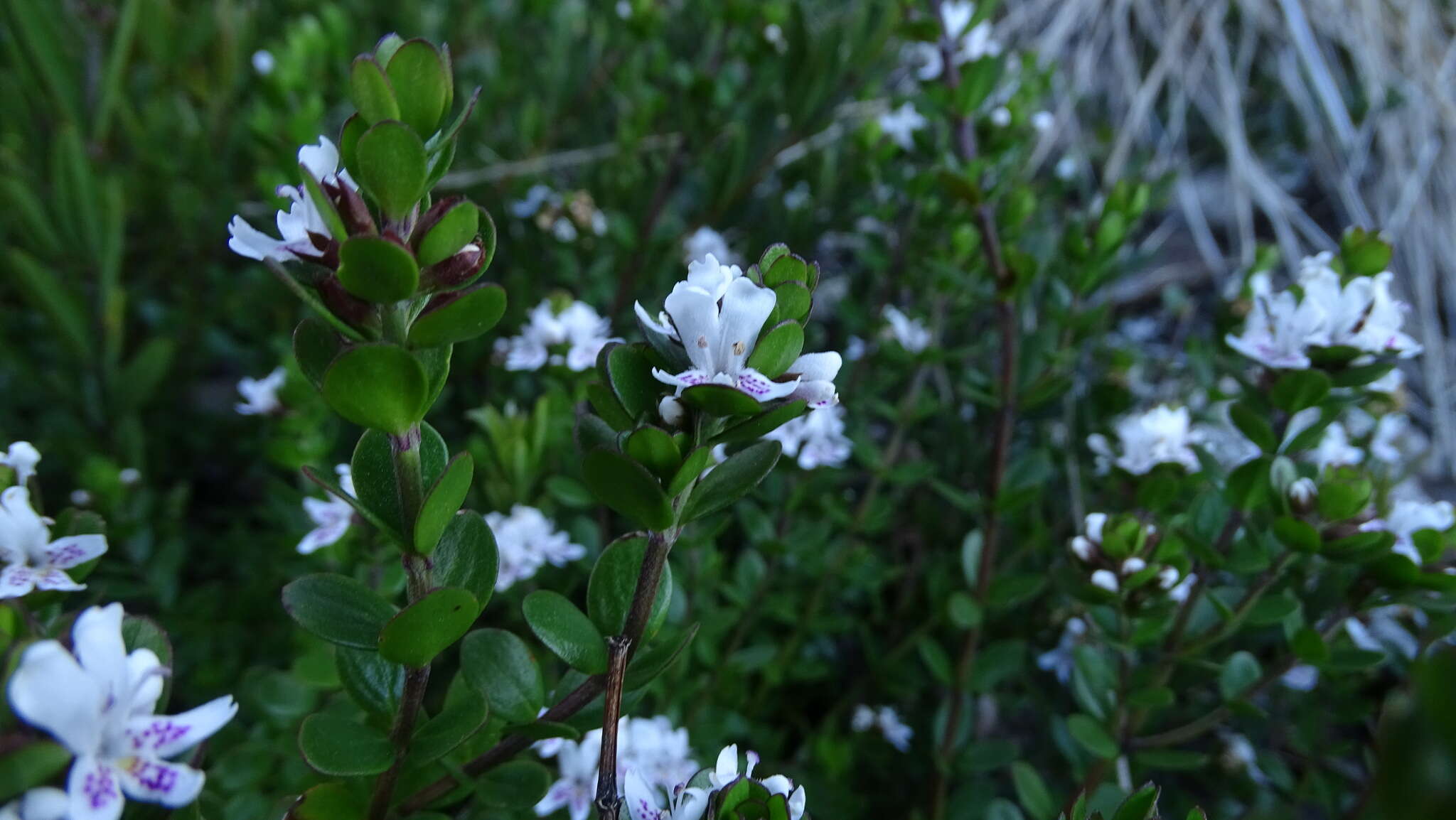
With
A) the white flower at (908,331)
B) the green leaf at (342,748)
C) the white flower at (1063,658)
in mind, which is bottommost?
the white flower at (1063,658)

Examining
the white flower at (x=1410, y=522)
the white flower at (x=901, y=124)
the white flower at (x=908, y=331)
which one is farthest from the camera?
the white flower at (x=901, y=124)

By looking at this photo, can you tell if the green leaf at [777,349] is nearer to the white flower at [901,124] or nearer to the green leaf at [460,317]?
the green leaf at [460,317]

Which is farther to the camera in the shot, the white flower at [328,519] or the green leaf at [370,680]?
the white flower at [328,519]

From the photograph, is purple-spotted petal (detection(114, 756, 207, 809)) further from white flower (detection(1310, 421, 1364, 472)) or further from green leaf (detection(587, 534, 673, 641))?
white flower (detection(1310, 421, 1364, 472))

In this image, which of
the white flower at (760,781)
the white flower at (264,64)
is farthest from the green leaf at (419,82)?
the white flower at (264,64)

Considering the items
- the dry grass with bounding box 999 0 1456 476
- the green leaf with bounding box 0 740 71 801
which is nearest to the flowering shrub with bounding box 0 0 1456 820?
the green leaf with bounding box 0 740 71 801

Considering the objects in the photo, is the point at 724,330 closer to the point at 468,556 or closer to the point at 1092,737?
the point at 468,556
